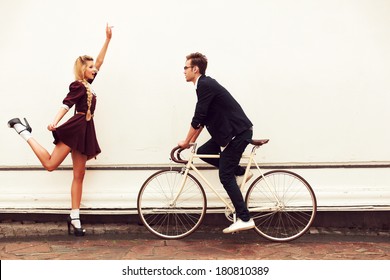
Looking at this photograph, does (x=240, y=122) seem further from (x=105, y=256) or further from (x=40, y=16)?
(x=40, y=16)

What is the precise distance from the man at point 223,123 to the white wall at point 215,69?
0.49 m

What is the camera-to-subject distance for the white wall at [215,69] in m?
5.66

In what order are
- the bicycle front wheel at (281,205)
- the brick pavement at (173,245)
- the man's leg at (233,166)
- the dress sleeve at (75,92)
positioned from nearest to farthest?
the brick pavement at (173,245), the man's leg at (233,166), the dress sleeve at (75,92), the bicycle front wheel at (281,205)

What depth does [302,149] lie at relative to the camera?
18.9ft

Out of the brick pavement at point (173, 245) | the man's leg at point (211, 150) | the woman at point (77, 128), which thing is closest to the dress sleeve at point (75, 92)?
the woman at point (77, 128)

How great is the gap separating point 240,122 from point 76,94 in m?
1.88

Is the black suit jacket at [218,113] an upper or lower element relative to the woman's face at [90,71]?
lower

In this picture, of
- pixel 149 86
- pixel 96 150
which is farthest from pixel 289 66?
pixel 96 150

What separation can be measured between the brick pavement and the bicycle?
18 cm

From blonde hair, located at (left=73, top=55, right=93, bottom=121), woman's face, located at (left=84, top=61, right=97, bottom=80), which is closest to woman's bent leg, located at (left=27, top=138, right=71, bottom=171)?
blonde hair, located at (left=73, top=55, right=93, bottom=121)

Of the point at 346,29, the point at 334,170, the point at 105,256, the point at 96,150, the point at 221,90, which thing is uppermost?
the point at 346,29

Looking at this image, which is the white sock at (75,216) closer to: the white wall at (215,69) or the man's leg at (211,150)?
the white wall at (215,69)

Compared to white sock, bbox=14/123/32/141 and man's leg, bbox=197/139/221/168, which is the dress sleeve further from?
man's leg, bbox=197/139/221/168

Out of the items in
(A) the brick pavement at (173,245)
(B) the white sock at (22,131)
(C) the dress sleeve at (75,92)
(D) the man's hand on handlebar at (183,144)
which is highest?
(C) the dress sleeve at (75,92)
